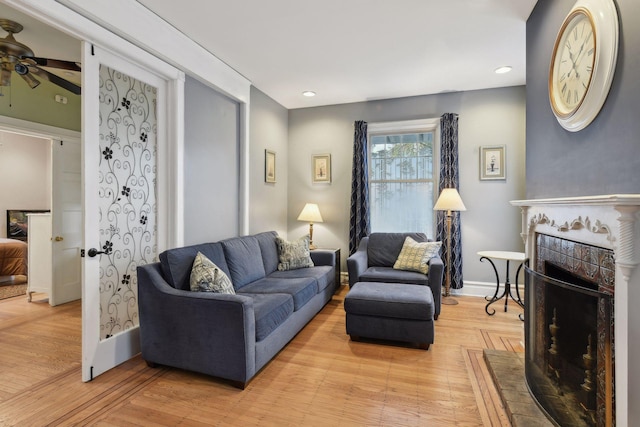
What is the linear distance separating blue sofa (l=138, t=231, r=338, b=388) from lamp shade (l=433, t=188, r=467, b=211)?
2.13 metres

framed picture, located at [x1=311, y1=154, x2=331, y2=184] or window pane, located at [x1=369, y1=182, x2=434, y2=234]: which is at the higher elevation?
framed picture, located at [x1=311, y1=154, x2=331, y2=184]

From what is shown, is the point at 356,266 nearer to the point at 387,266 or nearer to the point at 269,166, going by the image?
the point at 387,266

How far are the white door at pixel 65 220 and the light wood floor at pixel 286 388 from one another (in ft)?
3.27

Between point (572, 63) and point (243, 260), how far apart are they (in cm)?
291

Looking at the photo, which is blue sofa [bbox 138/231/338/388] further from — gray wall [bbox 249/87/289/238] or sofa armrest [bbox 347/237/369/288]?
gray wall [bbox 249/87/289/238]

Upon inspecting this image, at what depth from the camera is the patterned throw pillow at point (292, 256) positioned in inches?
149

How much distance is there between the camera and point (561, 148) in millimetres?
1961

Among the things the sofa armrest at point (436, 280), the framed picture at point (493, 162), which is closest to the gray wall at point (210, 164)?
the sofa armrest at point (436, 280)

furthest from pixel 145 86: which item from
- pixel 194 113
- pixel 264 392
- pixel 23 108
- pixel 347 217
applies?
pixel 347 217

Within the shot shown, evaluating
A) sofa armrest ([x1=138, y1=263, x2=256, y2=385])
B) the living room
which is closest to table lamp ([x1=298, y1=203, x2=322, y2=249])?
the living room

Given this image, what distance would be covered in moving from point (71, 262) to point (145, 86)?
2749 mm

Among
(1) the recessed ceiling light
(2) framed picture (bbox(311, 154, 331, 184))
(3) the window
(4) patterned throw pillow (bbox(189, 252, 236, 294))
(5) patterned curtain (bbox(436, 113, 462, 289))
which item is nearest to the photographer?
(4) patterned throw pillow (bbox(189, 252, 236, 294))

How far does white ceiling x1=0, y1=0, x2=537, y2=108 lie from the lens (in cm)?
249

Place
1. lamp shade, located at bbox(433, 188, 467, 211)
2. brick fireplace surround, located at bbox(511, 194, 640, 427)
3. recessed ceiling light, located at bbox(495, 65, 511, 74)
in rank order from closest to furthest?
brick fireplace surround, located at bbox(511, 194, 640, 427), recessed ceiling light, located at bbox(495, 65, 511, 74), lamp shade, located at bbox(433, 188, 467, 211)
